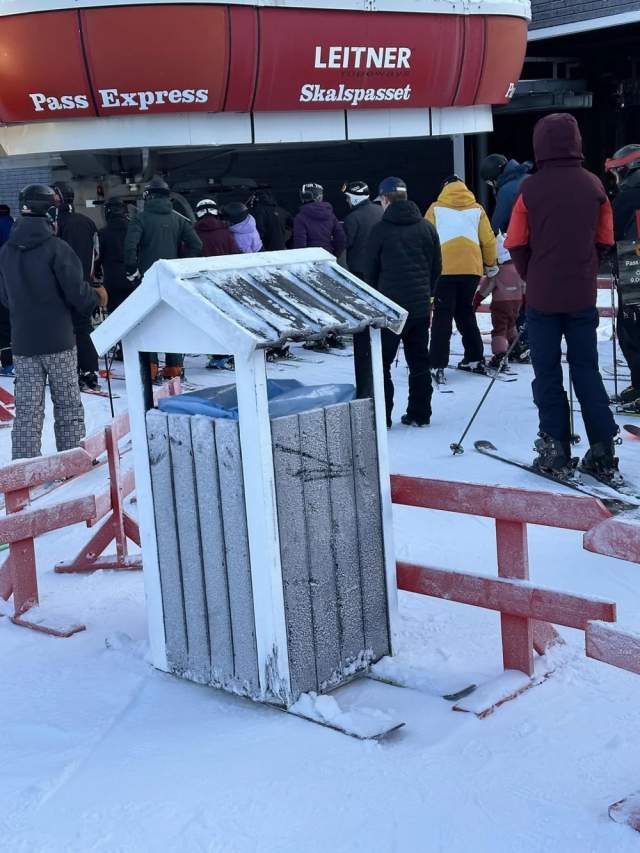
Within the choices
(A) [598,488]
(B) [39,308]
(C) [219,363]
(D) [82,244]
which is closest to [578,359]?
(A) [598,488]

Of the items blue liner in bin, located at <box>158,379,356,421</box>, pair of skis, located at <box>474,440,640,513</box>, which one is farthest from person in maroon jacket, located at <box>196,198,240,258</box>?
blue liner in bin, located at <box>158,379,356,421</box>

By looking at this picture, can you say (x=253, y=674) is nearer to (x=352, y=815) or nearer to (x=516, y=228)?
(x=352, y=815)

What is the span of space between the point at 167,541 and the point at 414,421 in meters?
4.30

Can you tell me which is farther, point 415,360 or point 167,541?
point 415,360

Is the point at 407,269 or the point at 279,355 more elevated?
the point at 407,269

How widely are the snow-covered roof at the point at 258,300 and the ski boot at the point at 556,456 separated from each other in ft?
8.44

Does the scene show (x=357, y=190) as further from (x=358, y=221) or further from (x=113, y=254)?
(x=113, y=254)

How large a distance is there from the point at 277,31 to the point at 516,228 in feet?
26.7

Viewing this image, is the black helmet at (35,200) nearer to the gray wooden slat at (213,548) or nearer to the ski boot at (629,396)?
the gray wooden slat at (213,548)

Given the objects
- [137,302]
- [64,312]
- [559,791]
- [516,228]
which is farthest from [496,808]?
[64,312]

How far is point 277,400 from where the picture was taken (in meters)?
3.73

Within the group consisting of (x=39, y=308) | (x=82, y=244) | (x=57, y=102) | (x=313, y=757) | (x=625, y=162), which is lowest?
(x=313, y=757)

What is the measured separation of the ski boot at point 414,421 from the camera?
802cm

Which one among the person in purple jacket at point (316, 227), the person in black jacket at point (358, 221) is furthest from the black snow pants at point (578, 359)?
the person in purple jacket at point (316, 227)
